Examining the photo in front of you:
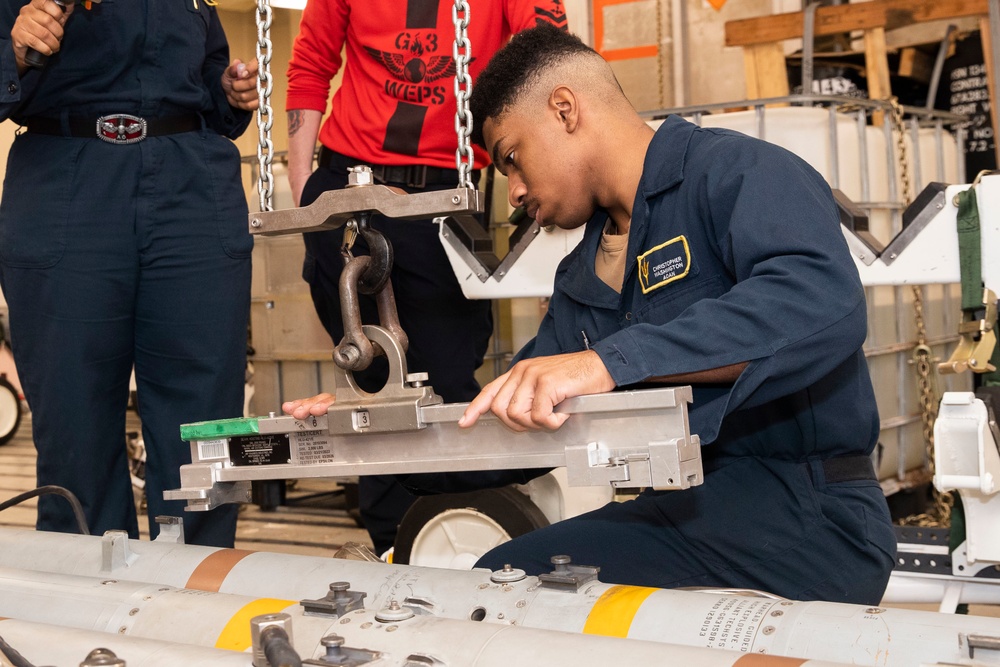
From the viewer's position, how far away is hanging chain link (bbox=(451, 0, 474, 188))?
112cm

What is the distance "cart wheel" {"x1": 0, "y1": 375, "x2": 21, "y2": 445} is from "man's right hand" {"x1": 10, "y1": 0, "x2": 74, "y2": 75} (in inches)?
156

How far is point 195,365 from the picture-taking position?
194cm

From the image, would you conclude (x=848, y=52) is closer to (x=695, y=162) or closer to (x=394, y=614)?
(x=695, y=162)

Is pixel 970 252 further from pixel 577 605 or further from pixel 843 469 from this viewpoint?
pixel 577 605

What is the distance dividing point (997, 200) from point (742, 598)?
998 millimetres

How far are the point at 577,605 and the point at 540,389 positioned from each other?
8.4 inches

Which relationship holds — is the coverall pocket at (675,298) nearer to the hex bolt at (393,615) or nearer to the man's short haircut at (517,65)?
the man's short haircut at (517,65)

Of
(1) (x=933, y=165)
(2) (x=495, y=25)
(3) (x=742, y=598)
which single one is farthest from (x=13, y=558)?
(1) (x=933, y=165)

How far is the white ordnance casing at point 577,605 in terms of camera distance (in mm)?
877

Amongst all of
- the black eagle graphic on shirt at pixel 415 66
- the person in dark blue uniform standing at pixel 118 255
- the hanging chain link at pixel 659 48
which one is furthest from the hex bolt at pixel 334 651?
the hanging chain link at pixel 659 48

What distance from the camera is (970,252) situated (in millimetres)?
1704

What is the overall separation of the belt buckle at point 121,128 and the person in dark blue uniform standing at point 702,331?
26.9 inches

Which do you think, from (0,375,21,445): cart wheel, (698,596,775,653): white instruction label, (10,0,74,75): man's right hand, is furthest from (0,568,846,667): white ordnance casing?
(0,375,21,445): cart wheel

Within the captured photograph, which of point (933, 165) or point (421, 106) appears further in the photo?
point (933, 165)
